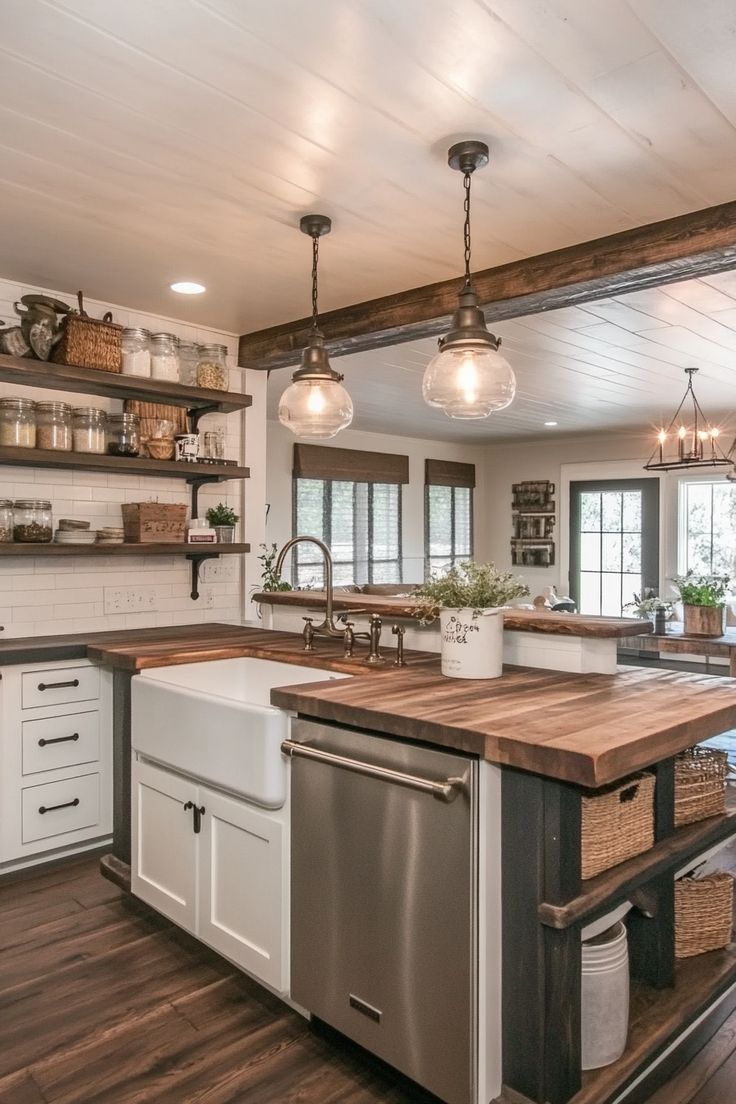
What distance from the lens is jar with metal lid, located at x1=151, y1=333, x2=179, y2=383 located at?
3656 millimetres

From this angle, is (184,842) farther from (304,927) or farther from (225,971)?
(304,927)

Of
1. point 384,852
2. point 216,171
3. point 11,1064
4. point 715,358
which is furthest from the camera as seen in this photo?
point 715,358

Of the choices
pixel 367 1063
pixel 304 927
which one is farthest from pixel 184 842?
pixel 367 1063

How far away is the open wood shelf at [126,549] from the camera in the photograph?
321 centimetres

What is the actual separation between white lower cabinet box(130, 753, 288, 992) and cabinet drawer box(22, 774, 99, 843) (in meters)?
0.57

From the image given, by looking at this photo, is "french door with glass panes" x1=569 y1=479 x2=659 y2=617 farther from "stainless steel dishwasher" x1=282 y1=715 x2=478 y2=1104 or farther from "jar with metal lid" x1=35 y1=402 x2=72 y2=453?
"stainless steel dishwasher" x1=282 y1=715 x2=478 y2=1104

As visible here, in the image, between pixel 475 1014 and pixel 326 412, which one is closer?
pixel 475 1014

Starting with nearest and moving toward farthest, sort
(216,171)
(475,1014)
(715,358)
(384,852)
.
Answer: (475,1014), (384,852), (216,171), (715,358)

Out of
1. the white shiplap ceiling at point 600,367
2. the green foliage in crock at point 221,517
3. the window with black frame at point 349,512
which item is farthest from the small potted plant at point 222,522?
the window with black frame at point 349,512

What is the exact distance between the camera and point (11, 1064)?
195cm

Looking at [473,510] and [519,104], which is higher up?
[519,104]

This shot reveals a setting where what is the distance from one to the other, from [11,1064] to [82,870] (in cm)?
123

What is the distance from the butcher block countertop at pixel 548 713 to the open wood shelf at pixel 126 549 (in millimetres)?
1640

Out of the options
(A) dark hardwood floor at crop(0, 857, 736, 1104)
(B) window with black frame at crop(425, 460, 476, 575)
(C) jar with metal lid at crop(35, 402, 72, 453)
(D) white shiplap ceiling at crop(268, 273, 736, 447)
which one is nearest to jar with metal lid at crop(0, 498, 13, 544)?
(C) jar with metal lid at crop(35, 402, 72, 453)
